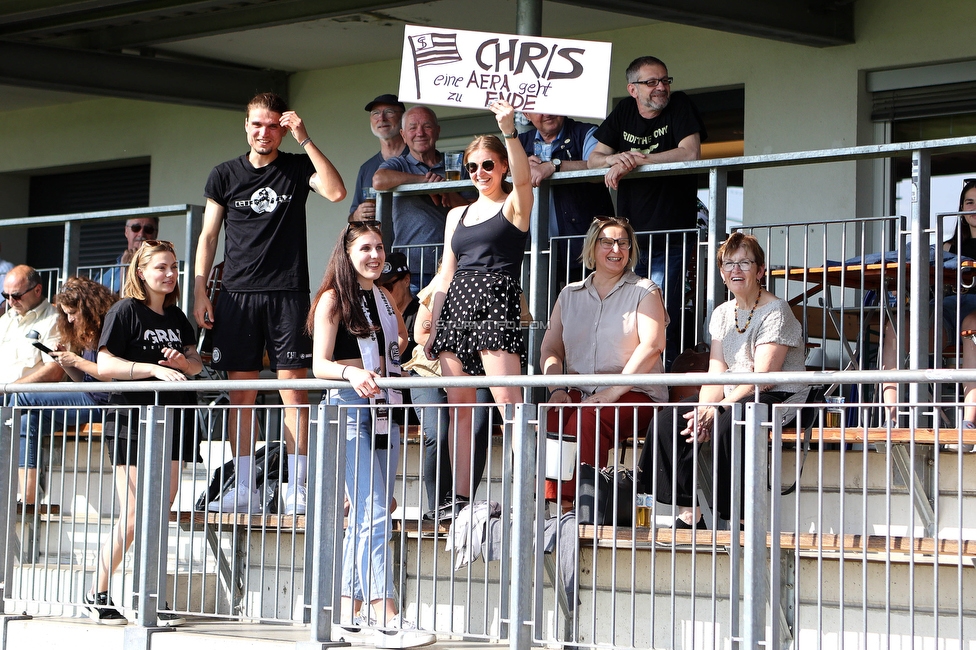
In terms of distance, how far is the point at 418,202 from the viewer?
819 cm

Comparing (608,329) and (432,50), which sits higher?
(432,50)

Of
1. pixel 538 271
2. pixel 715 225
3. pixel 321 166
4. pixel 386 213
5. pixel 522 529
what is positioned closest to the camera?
pixel 522 529

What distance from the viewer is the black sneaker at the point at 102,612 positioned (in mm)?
6734

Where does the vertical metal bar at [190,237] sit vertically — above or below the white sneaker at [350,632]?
above

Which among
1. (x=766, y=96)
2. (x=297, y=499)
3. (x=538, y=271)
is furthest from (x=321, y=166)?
(x=766, y=96)

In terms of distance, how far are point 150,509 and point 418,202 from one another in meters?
2.64

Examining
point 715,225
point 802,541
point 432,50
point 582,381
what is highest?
point 432,50

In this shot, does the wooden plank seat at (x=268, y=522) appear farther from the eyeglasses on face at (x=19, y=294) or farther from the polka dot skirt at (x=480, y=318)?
the eyeglasses on face at (x=19, y=294)

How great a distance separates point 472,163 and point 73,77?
6177 millimetres

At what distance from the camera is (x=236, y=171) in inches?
298

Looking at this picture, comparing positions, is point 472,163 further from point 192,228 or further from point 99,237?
point 99,237

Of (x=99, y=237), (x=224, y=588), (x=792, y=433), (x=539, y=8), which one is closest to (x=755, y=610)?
(x=792, y=433)

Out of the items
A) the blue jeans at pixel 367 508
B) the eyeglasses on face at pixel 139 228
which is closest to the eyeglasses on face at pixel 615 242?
the blue jeans at pixel 367 508

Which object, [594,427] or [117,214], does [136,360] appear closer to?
[117,214]
